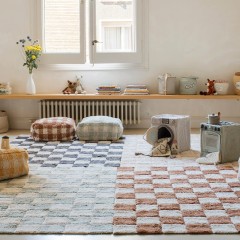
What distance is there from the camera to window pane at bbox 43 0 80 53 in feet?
22.6

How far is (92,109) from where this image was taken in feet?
23.1

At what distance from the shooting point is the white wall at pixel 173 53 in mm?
6887

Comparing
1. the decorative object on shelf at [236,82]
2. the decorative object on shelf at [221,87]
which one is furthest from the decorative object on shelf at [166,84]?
the decorative object on shelf at [236,82]

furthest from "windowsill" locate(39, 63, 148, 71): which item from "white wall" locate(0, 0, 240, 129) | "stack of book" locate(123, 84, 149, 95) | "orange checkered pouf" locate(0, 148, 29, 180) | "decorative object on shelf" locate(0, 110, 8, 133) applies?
"orange checkered pouf" locate(0, 148, 29, 180)

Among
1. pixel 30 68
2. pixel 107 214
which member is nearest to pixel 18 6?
pixel 30 68

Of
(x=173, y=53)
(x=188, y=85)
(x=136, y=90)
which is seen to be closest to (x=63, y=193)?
(x=136, y=90)

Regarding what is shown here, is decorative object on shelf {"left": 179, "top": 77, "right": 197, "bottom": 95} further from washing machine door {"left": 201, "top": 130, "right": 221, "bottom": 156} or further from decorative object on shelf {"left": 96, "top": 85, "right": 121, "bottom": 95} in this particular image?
washing machine door {"left": 201, "top": 130, "right": 221, "bottom": 156}

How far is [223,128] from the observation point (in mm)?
4785

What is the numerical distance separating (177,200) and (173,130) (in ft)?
5.31

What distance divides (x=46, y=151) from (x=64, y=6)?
91.3 inches

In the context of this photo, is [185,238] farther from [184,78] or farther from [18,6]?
[18,6]

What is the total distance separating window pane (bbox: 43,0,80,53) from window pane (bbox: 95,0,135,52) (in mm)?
298

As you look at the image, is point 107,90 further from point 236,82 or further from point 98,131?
point 236,82

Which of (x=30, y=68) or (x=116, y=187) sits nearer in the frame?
(x=116, y=187)
